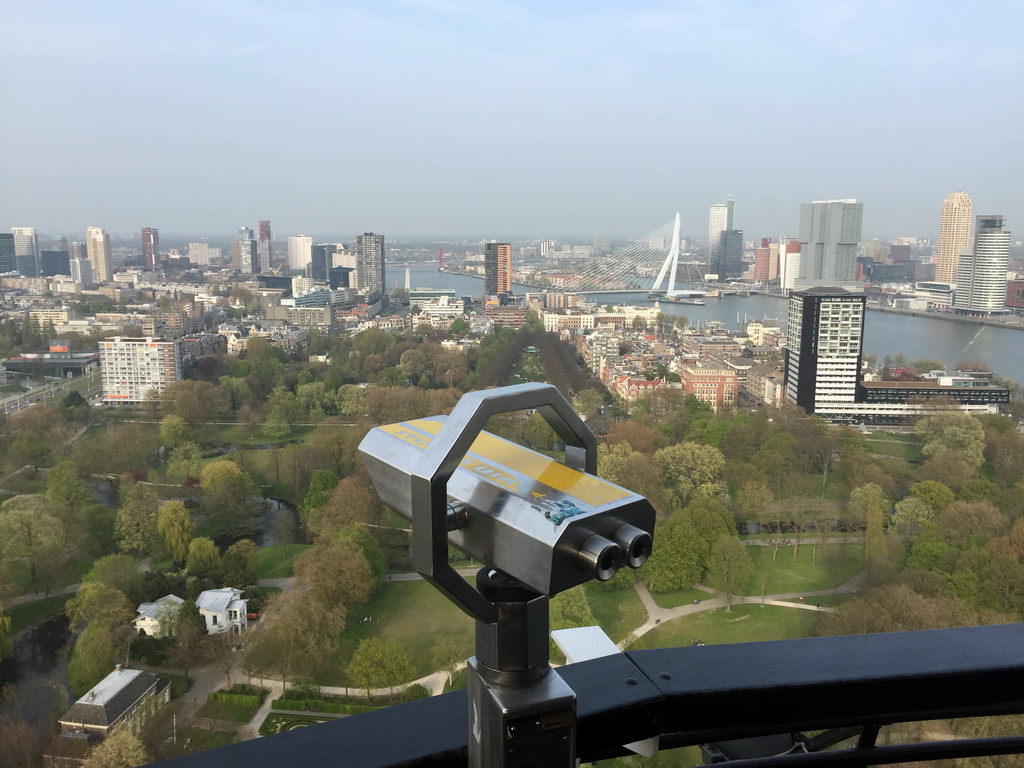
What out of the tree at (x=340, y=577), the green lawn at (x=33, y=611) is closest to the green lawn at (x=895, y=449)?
the tree at (x=340, y=577)

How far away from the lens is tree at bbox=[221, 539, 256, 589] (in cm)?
402

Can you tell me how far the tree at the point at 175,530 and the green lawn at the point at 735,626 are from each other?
2.60m

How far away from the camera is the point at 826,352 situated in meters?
7.56

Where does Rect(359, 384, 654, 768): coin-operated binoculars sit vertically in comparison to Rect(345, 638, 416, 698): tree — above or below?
above

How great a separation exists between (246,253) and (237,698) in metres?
13.7

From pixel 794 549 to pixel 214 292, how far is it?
412 inches

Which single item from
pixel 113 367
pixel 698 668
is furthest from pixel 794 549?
pixel 113 367

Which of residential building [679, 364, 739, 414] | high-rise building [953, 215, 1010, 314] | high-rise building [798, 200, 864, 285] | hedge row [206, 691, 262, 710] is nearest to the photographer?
hedge row [206, 691, 262, 710]

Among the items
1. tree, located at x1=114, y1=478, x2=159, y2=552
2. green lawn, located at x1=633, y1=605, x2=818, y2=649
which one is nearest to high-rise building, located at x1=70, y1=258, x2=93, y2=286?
tree, located at x1=114, y1=478, x2=159, y2=552

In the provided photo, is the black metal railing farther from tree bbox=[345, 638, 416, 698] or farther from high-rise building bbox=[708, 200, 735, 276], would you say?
high-rise building bbox=[708, 200, 735, 276]

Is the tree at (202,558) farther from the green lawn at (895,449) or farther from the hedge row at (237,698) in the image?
the green lawn at (895,449)

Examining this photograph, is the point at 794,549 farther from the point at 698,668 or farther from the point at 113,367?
the point at 113,367

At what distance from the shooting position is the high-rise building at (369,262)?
15.3 meters

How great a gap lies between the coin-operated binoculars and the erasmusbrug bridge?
15470 mm
